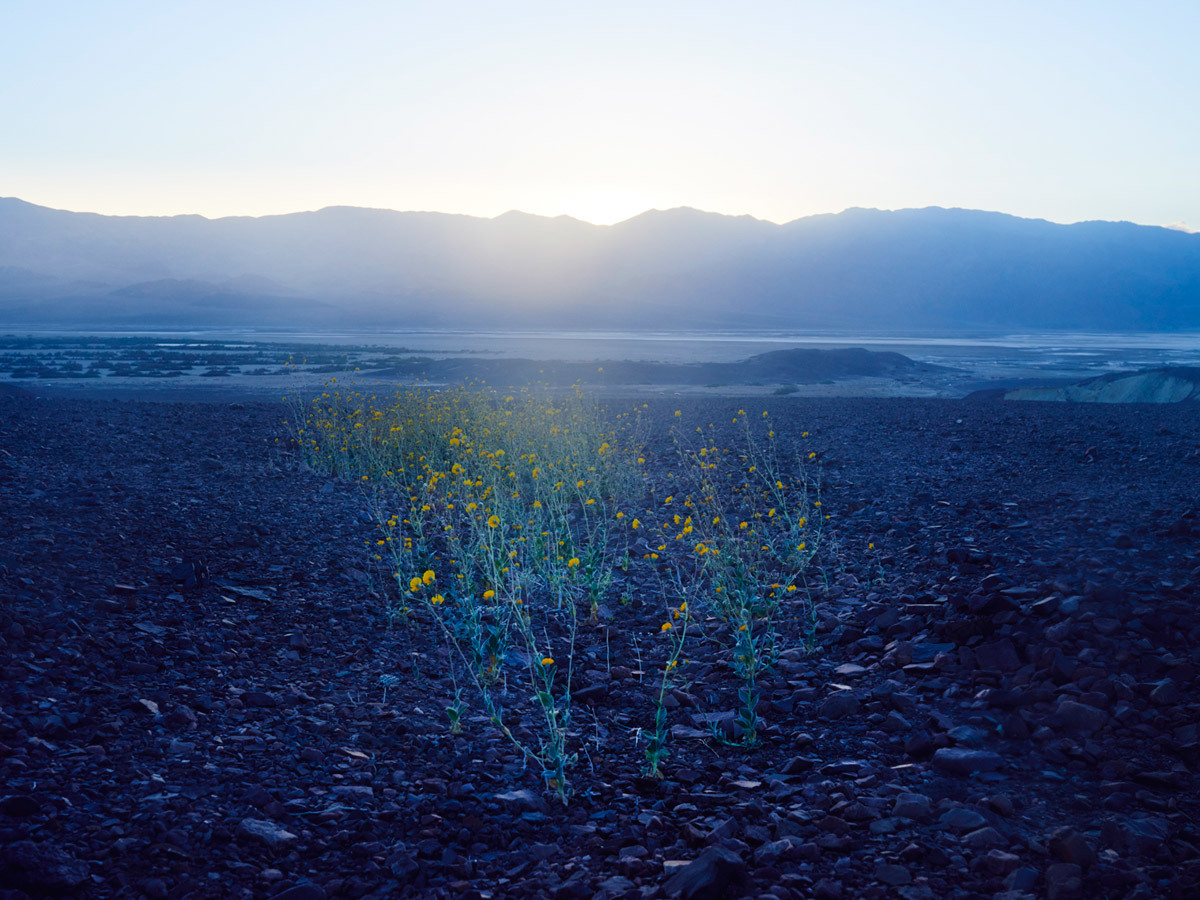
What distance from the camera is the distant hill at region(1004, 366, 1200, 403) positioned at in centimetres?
1869

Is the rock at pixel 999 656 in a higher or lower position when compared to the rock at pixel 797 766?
higher

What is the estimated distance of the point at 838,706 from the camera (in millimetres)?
3535

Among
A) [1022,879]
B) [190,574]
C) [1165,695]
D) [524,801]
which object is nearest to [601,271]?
[190,574]

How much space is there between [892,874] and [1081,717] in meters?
1.24

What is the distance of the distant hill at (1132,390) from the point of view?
61.3 feet

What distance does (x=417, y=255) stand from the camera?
573ft

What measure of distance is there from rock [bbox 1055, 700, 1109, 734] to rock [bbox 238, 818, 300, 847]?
2.85m

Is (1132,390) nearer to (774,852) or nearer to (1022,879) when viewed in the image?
(1022,879)

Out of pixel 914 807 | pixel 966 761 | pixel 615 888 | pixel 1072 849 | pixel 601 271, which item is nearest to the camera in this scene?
pixel 1072 849

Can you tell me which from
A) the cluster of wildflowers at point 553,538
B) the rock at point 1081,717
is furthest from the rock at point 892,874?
the rock at point 1081,717

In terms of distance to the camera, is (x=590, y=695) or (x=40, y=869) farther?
(x=590, y=695)

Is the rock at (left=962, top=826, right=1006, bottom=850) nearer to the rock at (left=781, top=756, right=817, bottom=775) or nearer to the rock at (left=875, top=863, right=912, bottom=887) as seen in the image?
the rock at (left=875, top=863, right=912, bottom=887)

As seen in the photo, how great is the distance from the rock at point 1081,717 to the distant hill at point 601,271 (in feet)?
267

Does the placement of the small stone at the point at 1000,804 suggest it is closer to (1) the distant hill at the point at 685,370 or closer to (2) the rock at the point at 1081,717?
(2) the rock at the point at 1081,717
